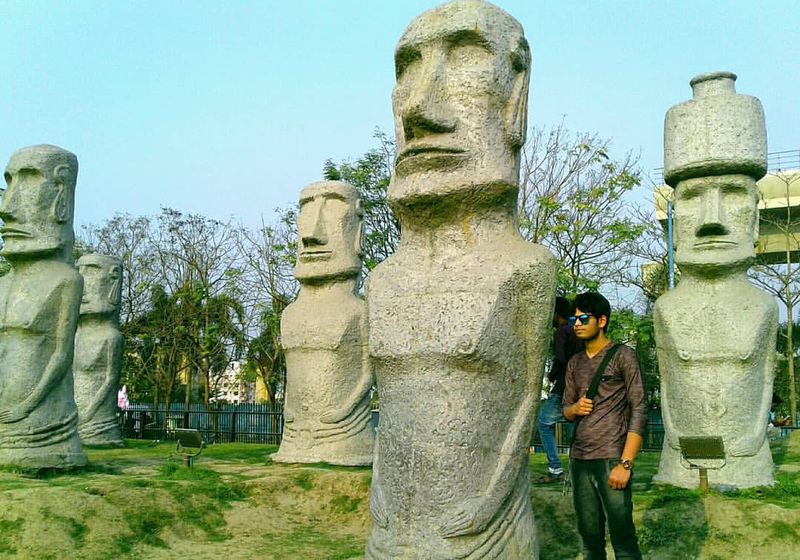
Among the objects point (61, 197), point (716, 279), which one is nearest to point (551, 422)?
point (716, 279)

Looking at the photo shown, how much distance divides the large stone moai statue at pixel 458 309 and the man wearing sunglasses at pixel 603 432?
0.53 metres

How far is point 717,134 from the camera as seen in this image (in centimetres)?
798

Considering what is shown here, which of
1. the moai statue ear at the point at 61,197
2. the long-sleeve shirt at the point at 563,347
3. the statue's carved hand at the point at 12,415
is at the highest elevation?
the moai statue ear at the point at 61,197

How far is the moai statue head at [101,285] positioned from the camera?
1470 cm

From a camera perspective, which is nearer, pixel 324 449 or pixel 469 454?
pixel 469 454

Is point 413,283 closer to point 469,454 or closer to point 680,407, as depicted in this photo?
point 469,454

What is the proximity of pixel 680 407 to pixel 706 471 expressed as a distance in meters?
0.67

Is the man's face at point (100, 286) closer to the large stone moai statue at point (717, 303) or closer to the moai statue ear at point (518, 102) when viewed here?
the large stone moai statue at point (717, 303)

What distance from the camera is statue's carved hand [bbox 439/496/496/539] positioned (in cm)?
421

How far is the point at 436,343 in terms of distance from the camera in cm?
443

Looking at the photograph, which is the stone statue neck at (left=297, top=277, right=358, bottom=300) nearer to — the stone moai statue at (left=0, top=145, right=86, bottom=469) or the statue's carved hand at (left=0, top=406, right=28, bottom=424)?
the stone moai statue at (left=0, top=145, right=86, bottom=469)

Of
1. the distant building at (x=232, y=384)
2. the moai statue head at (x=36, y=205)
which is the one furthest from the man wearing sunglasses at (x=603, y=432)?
the distant building at (x=232, y=384)

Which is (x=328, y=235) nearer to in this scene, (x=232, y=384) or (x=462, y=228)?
(x=462, y=228)

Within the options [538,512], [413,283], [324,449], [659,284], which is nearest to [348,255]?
[324,449]
